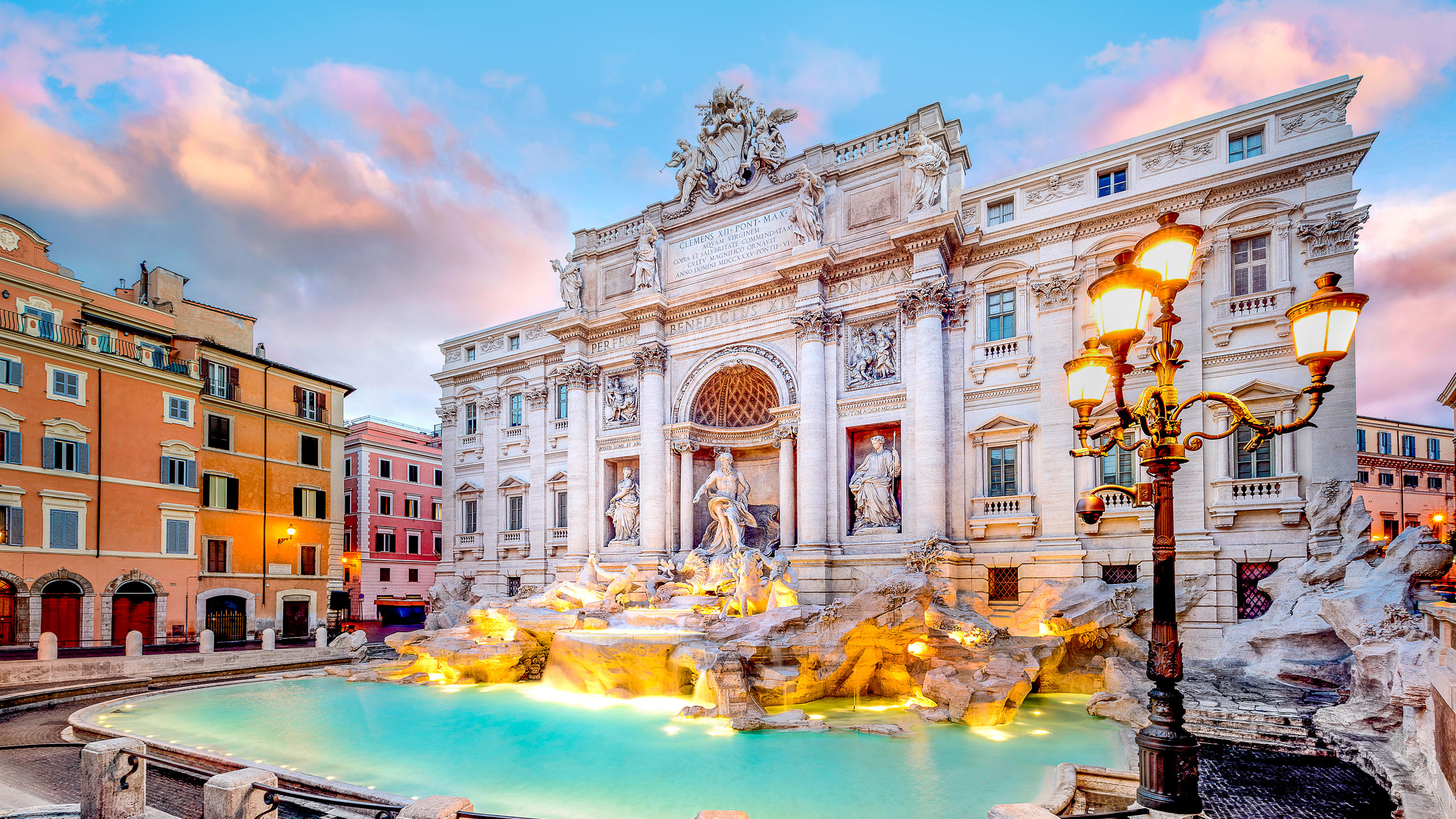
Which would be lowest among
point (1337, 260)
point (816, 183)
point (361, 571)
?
point (361, 571)

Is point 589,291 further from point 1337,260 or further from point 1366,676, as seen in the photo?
point 1366,676

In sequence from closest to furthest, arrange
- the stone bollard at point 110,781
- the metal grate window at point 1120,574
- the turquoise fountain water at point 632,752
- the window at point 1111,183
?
1. the stone bollard at point 110,781
2. the turquoise fountain water at point 632,752
3. the metal grate window at point 1120,574
4. the window at point 1111,183

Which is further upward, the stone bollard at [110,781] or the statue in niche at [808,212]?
the statue in niche at [808,212]

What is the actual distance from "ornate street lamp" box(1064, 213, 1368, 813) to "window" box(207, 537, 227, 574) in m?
31.8

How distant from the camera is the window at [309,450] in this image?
1259 inches

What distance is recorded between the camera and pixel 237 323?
3206cm

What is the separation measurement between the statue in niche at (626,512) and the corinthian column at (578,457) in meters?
1.08

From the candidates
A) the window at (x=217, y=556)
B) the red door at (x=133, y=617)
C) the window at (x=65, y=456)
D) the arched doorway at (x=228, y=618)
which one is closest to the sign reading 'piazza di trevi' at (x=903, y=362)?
the arched doorway at (x=228, y=618)

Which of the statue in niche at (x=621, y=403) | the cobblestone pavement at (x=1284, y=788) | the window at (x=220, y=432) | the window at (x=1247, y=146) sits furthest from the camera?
the window at (x=220, y=432)

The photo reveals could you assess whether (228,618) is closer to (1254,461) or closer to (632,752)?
(632,752)

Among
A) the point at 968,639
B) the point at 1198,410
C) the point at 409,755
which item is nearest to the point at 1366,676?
the point at 968,639

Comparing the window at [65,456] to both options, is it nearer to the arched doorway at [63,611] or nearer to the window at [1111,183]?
the arched doorway at [63,611]

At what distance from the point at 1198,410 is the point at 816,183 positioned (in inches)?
470

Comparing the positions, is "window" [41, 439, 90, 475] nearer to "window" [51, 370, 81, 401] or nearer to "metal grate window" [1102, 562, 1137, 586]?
"window" [51, 370, 81, 401]
